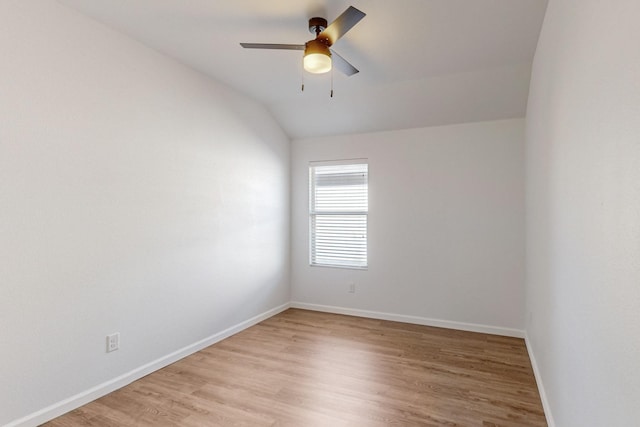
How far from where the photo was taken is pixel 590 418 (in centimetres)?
130

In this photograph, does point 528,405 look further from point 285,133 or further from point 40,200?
point 285,133

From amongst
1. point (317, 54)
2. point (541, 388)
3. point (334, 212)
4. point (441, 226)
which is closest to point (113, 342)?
point (317, 54)

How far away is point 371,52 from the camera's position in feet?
9.58

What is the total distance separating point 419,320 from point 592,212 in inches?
124

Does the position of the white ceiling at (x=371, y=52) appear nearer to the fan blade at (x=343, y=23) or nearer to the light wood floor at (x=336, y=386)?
the fan blade at (x=343, y=23)

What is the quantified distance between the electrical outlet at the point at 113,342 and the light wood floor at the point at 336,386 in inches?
12.6

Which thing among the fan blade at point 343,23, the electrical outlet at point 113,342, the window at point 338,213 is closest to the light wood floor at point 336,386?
the electrical outlet at point 113,342

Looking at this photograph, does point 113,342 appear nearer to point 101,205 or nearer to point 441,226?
point 101,205

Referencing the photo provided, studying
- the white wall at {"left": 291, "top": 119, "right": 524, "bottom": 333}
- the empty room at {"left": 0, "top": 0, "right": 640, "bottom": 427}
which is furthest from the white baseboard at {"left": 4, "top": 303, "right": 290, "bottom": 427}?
the white wall at {"left": 291, "top": 119, "right": 524, "bottom": 333}

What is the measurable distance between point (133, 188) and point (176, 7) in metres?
1.36

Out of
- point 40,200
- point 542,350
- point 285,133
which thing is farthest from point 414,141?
point 40,200

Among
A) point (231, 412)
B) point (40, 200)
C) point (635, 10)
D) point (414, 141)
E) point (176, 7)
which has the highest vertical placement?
point (176, 7)

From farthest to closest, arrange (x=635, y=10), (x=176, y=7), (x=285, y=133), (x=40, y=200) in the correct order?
(x=285, y=133), (x=176, y=7), (x=40, y=200), (x=635, y=10)

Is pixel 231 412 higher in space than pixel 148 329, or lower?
lower
